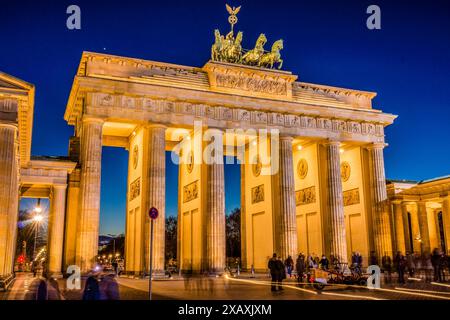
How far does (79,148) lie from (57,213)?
6442 mm

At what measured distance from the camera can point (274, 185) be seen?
39.9 metres

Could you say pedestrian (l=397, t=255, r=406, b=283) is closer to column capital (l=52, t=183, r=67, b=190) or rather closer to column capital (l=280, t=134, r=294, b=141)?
column capital (l=280, t=134, r=294, b=141)

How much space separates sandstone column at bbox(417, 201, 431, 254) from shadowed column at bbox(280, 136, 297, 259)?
44.1 feet

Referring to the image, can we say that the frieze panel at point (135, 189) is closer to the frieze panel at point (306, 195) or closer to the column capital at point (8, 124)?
the frieze panel at point (306, 195)

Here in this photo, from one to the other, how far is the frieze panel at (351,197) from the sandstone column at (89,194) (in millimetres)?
23562

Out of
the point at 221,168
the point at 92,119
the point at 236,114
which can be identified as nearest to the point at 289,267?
the point at 221,168

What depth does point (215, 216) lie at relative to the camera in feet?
117

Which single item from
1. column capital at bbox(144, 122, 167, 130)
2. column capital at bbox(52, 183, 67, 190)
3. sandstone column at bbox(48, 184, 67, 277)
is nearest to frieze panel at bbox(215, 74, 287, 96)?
column capital at bbox(144, 122, 167, 130)

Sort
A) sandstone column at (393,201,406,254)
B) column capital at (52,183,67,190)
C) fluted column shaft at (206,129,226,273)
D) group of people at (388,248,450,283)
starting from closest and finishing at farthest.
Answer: group of people at (388,248,450,283), column capital at (52,183,67,190), fluted column shaft at (206,129,226,273), sandstone column at (393,201,406,254)

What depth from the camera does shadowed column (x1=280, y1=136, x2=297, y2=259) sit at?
37.7 metres

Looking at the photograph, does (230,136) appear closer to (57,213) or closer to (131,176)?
(131,176)

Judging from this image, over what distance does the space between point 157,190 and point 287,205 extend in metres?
10.7
